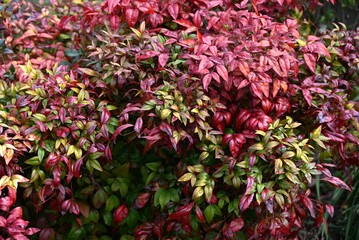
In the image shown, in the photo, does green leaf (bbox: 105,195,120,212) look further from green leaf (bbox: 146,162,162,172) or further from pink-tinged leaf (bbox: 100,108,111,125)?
pink-tinged leaf (bbox: 100,108,111,125)

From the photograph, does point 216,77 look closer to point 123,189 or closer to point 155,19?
point 155,19

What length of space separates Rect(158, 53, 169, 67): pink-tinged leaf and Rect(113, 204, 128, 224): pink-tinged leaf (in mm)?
723

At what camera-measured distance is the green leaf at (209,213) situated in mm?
2619

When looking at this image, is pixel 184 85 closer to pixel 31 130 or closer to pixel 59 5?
pixel 31 130

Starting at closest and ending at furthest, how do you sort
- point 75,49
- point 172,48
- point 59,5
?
point 172,48 → point 75,49 → point 59,5

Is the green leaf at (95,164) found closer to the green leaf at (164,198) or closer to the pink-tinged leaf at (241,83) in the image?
the green leaf at (164,198)

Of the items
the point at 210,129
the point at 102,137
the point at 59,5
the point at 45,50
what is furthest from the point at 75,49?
the point at 210,129

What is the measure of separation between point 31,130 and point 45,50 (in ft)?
2.90

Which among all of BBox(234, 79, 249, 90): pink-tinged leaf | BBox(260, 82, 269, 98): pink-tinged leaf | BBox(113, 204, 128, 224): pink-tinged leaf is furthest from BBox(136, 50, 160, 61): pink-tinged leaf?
BBox(113, 204, 128, 224): pink-tinged leaf

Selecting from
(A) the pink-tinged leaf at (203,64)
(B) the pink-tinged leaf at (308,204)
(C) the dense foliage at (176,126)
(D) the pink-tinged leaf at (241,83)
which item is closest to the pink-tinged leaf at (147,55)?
(C) the dense foliage at (176,126)

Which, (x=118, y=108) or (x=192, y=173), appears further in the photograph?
(x=118, y=108)

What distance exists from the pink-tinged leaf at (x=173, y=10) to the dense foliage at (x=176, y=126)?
10 millimetres

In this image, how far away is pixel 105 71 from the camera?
9.18ft

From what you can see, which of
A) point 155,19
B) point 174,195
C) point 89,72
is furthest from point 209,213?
point 155,19
